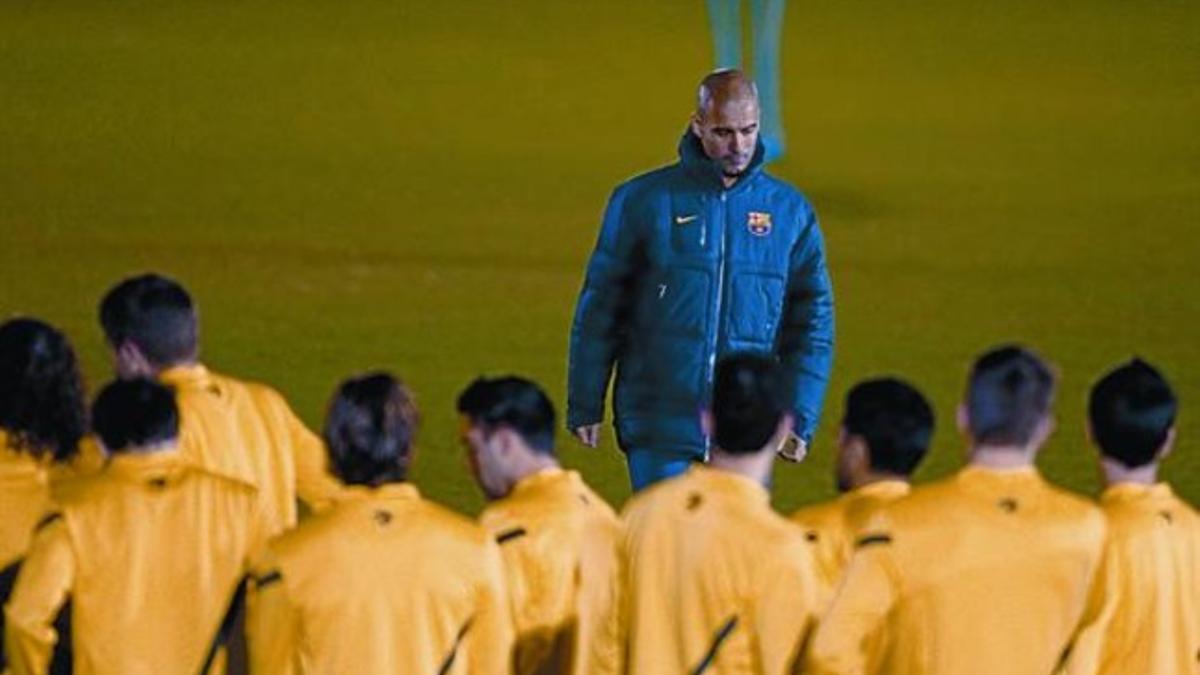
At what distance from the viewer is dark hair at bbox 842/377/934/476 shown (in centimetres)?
766

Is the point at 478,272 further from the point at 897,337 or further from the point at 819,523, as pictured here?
the point at 819,523

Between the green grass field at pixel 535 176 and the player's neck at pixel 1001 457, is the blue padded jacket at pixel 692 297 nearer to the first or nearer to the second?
the player's neck at pixel 1001 457

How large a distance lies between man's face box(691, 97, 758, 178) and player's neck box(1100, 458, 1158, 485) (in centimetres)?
218

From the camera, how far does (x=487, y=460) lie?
7770 mm

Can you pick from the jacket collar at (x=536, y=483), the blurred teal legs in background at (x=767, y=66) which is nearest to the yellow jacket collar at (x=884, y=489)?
the jacket collar at (x=536, y=483)

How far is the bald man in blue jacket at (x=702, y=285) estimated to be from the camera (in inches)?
388

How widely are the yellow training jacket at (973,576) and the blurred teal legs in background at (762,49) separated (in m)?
12.8

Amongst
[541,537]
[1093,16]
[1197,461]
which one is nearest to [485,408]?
[541,537]

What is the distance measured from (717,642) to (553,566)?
532 mm

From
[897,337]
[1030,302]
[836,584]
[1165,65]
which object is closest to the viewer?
[836,584]

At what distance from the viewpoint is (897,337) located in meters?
16.7

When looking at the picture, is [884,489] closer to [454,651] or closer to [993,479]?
[993,479]

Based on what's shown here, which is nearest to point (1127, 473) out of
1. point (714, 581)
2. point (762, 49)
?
point (714, 581)

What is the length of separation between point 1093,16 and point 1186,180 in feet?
26.7
